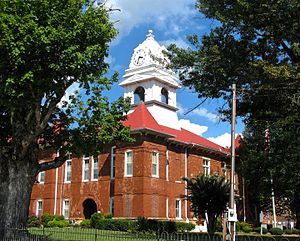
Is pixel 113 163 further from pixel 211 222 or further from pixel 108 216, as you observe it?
pixel 211 222

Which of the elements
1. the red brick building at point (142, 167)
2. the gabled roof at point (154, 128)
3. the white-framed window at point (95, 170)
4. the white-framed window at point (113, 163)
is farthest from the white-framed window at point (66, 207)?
the gabled roof at point (154, 128)

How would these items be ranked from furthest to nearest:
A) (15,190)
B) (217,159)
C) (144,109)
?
(217,159)
(144,109)
(15,190)

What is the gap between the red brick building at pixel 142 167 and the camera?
3584 cm

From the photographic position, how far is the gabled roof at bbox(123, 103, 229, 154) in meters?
36.6

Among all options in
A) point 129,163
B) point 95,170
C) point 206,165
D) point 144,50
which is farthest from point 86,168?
point 144,50

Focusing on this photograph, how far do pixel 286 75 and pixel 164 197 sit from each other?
22203 millimetres

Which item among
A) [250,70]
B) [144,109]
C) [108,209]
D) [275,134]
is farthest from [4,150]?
[144,109]

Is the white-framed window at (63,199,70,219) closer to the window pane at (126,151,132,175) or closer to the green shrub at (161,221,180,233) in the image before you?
the window pane at (126,151,132,175)

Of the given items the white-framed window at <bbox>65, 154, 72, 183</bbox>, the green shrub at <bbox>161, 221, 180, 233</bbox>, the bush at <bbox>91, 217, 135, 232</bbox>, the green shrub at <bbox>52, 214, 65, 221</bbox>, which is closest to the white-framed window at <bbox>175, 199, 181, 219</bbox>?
the green shrub at <bbox>161, 221, 180, 233</bbox>

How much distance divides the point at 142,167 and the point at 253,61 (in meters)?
18.1

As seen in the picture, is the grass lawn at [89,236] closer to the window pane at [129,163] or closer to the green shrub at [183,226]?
the window pane at [129,163]

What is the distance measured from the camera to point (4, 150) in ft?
62.6

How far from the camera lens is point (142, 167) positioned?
117ft

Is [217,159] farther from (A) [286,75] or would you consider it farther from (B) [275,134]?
(A) [286,75]
